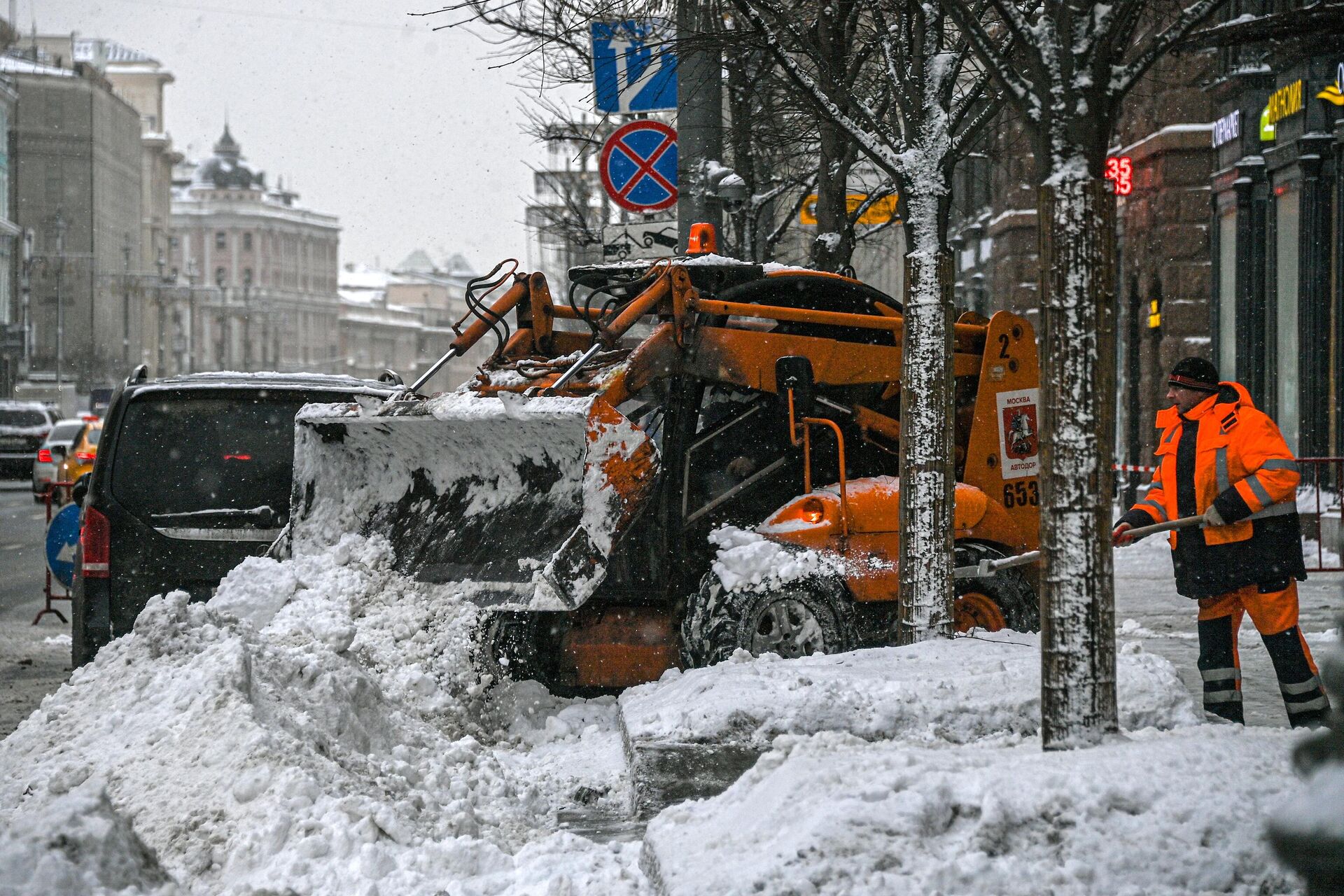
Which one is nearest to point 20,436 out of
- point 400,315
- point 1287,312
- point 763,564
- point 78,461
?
point 78,461

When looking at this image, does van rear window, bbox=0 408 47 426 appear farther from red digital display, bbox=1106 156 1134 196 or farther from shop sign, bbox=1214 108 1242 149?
shop sign, bbox=1214 108 1242 149

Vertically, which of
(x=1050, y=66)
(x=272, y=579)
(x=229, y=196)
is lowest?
(x=272, y=579)

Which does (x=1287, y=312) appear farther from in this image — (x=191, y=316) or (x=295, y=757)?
(x=191, y=316)

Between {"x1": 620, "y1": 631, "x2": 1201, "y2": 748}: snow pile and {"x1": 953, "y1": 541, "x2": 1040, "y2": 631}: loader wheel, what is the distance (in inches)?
61.5

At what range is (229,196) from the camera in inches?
6088

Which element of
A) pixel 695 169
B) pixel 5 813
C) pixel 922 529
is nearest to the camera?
pixel 5 813

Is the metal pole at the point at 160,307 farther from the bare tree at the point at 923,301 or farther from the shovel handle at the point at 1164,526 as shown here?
the shovel handle at the point at 1164,526

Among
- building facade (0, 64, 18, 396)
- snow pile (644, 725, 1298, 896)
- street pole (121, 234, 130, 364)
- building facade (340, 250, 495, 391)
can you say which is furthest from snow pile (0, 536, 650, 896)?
building facade (340, 250, 495, 391)

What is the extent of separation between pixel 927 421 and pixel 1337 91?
10.2m

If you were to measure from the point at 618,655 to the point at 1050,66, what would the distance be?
3866 millimetres

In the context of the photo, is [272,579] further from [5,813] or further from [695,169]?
[695,169]

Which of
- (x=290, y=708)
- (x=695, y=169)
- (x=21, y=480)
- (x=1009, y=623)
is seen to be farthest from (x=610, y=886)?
(x=21, y=480)

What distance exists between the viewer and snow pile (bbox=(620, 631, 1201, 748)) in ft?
A: 18.7

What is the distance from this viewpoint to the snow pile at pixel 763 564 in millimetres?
7160
